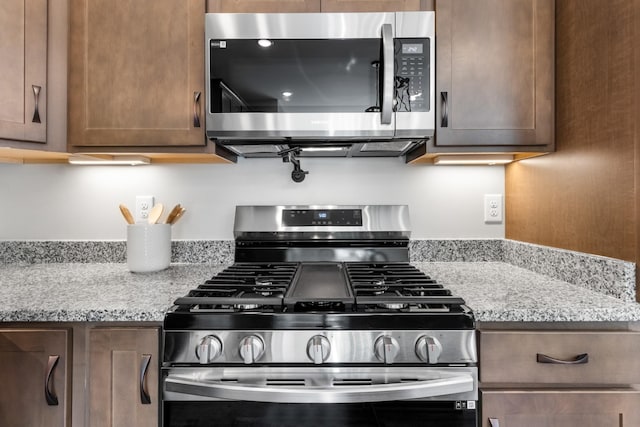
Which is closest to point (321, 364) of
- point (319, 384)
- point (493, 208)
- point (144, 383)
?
point (319, 384)

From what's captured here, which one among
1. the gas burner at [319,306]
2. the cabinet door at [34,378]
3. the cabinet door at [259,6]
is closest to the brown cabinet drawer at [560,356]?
the gas burner at [319,306]

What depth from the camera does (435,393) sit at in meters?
0.93

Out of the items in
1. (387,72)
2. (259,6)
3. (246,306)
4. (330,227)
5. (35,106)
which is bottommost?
(246,306)

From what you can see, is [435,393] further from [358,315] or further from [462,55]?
[462,55]

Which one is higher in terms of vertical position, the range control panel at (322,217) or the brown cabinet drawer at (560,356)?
the range control panel at (322,217)

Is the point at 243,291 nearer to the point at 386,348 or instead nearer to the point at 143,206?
the point at 386,348

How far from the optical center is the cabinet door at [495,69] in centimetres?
136

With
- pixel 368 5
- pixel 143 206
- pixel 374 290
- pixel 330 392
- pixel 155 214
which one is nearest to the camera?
pixel 330 392

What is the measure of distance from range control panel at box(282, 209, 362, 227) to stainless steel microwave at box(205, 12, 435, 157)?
0.40 m

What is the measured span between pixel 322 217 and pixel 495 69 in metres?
0.83

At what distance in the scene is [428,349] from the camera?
0.95m

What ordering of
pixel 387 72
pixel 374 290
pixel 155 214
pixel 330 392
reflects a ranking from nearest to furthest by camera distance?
pixel 330 392, pixel 374 290, pixel 387 72, pixel 155 214

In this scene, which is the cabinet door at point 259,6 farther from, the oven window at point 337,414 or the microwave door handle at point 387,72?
the oven window at point 337,414

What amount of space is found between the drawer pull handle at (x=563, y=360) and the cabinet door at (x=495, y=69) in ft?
2.36
